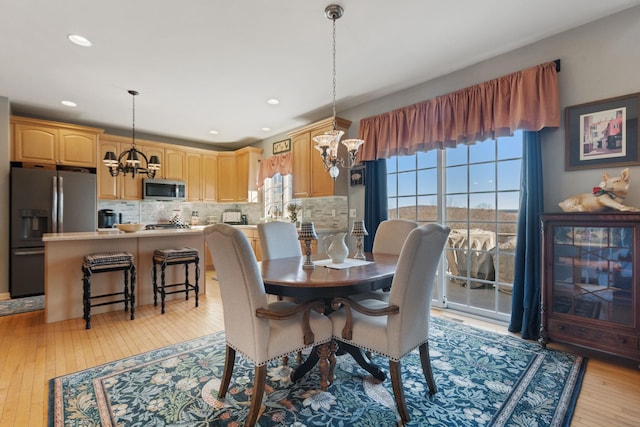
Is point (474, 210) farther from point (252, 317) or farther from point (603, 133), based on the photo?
point (252, 317)

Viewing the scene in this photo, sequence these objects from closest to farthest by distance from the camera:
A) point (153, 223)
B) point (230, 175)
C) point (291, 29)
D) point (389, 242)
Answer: point (291, 29)
point (389, 242)
point (153, 223)
point (230, 175)

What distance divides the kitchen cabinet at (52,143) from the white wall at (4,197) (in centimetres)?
24

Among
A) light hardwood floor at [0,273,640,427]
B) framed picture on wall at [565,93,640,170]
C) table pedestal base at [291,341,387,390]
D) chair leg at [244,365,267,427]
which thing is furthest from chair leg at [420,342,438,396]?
framed picture on wall at [565,93,640,170]

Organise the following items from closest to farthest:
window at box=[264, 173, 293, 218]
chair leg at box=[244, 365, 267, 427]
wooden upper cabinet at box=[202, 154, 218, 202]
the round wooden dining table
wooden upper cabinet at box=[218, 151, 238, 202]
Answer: chair leg at box=[244, 365, 267, 427] → the round wooden dining table → window at box=[264, 173, 293, 218] → wooden upper cabinet at box=[202, 154, 218, 202] → wooden upper cabinet at box=[218, 151, 238, 202]


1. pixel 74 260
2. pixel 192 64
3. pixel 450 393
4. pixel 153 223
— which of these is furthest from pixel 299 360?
pixel 153 223

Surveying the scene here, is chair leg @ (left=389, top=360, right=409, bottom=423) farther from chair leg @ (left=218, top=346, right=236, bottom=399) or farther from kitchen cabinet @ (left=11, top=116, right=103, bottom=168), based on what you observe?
kitchen cabinet @ (left=11, top=116, right=103, bottom=168)

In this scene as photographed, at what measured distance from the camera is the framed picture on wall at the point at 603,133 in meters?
2.25

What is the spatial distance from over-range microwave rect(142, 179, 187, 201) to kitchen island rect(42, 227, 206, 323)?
1.91 metres

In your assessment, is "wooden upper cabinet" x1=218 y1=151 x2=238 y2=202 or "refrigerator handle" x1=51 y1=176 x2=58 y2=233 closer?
"refrigerator handle" x1=51 y1=176 x2=58 y2=233

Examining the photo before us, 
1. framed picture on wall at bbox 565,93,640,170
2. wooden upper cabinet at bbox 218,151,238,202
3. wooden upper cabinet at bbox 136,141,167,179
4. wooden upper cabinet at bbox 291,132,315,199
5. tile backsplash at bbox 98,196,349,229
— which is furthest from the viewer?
wooden upper cabinet at bbox 218,151,238,202

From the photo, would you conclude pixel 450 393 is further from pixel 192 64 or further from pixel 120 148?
pixel 120 148

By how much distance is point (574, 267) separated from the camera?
2.34 m

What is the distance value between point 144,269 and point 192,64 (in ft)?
8.09

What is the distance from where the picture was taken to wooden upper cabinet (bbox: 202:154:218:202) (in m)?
6.23
